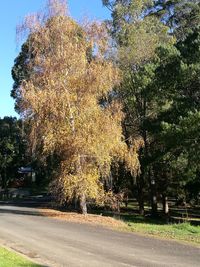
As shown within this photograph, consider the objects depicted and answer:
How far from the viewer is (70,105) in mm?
28391

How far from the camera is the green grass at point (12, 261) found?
1148 centimetres

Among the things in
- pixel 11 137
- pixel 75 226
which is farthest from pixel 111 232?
pixel 11 137

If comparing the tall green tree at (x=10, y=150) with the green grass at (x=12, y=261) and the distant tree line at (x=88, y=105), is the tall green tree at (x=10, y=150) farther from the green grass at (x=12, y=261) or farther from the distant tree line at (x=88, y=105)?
the green grass at (x=12, y=261)

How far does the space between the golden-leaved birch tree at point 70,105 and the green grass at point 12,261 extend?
14.5 meters

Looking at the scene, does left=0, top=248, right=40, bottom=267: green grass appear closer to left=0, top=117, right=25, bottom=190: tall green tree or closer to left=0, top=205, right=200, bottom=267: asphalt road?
left=0, top=205, right=200, bottom=267: asphalt road

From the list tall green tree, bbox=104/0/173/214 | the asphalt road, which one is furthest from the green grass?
tall green tree, bbox=104/0/173/214

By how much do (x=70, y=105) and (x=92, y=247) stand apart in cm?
1376

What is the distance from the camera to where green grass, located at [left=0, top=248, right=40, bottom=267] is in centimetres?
1148

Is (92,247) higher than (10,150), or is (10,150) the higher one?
(10,150)

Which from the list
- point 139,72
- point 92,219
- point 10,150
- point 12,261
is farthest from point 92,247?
point 10,150

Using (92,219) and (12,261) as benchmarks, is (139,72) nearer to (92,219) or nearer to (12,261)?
(92,219)

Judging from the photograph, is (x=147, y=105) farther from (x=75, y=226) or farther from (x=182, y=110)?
(x=75, y=226)

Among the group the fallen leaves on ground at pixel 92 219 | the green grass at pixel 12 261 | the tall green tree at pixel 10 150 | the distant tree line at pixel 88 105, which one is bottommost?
the green grass at pixel 12 261

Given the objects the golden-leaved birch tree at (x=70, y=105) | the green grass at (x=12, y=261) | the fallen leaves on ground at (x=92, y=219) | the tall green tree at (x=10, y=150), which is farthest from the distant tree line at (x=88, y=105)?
the tall green tree at (x=10, y=150)
